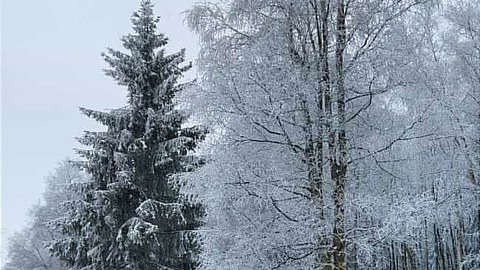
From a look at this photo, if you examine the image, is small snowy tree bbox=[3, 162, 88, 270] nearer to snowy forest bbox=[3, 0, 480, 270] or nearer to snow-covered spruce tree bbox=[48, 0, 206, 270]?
snow-covered spruce tree bbox=[48, 0, 206, 270]

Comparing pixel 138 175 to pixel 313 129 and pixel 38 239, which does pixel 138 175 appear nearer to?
pixel 313 129

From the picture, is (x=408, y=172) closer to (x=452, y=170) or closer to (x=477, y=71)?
(x=452, y=170)

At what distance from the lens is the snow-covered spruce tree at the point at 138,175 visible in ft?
32.2

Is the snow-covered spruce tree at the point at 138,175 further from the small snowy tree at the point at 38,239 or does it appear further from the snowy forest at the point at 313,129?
the small snowy tree at the point at 38,239

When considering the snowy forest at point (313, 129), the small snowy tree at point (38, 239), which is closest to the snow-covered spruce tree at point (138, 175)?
the snowy forest at point (313, 129)

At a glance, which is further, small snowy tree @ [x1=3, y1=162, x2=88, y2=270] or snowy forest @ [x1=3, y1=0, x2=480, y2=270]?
small snowy tree @ [x1=3, y1=162, x2=88, y2=270]

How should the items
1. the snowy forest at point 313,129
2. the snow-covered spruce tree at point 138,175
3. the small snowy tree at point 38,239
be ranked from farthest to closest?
the small snowy tree at point 38,239
the snow-covered spruce tree at point 138,175
the snowy forest at point 313,129

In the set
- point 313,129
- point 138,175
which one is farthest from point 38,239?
point 313,129

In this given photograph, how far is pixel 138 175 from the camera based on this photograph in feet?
33.8

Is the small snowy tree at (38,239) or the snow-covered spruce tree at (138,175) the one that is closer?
the snow-covered spruce tree at (138,175)

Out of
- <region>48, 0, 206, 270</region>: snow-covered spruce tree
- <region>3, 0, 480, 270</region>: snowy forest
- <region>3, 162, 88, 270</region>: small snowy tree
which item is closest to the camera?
<region>3, 0, 480, 270</region>: snowy forest

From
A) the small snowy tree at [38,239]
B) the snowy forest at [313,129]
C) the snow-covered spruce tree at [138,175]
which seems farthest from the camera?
the small snowy tree at [38,239]

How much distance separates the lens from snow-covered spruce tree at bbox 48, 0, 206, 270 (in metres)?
9.81

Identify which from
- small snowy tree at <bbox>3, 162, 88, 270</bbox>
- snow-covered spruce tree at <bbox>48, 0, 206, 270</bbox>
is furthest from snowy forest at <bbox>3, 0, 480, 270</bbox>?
small snowy tree at <bbox>3, 162, 88, 270</bbox>
